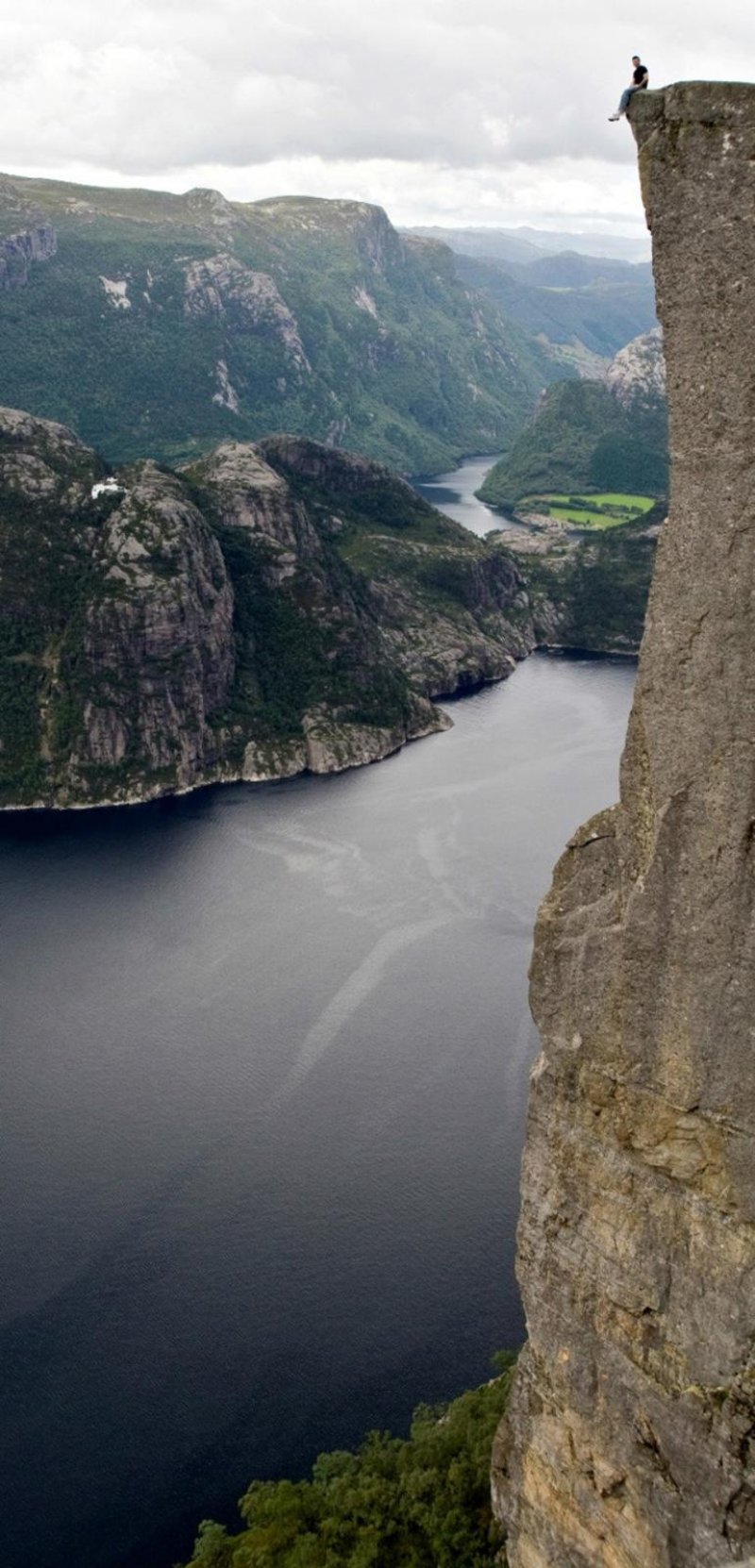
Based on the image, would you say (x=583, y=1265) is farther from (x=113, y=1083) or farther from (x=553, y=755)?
(x=553, y=755)

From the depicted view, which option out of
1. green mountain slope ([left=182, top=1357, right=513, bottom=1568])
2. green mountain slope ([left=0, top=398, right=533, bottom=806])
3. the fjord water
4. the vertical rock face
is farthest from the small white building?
the vertical rock face

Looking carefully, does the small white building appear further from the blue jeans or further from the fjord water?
the blue jeans

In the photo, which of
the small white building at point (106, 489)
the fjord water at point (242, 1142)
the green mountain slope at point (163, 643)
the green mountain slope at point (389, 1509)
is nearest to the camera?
the green mountain slope at point (389, 1509)

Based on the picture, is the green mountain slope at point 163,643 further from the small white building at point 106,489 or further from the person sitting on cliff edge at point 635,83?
the person sitting on cliff edge at point 635,83

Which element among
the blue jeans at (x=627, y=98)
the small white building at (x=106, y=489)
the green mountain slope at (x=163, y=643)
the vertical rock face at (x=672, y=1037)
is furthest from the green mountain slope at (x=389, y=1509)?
the small white building at (x=106, y=489)

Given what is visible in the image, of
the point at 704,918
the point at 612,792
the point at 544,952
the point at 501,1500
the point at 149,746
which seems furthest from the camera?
the point at 149,746

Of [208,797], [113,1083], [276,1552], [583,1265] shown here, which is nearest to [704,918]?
[583,1265]
